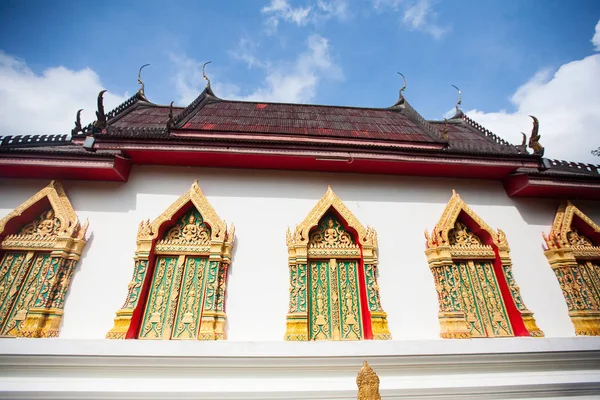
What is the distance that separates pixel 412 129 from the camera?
23.7 ft

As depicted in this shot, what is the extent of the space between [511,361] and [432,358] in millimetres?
1029

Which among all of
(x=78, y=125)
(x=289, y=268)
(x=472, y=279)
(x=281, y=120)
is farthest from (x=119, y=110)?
(x=472, y=279)

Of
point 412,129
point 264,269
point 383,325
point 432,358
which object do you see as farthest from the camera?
point 412,129

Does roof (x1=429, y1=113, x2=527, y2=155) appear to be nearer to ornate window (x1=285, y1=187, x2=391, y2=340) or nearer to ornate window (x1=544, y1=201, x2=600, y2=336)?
ornate window (x1=544, y1=201, x2=600, y2=336)

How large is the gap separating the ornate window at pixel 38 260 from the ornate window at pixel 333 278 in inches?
119

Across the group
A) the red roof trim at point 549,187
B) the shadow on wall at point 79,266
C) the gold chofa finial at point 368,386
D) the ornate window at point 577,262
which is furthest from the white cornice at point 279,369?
the red roof trim at point 549,187

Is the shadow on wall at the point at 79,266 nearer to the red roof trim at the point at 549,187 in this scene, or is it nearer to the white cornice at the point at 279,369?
the white cornice at the point at 279,369

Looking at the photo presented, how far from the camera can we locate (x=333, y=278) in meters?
4.45

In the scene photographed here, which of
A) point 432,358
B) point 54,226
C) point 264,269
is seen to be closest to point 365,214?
point 264,269

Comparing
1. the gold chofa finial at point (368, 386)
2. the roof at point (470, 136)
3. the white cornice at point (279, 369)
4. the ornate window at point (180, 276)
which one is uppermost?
the roof at point (470, 136)

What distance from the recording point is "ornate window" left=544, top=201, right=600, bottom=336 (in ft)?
14.7

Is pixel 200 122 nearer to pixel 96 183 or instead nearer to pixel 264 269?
pixel 96 183

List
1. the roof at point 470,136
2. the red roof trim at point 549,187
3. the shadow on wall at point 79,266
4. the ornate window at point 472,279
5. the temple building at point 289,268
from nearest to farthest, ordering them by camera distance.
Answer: the temple building at point 289,268, the shadow on wall at point 79,266, the ornate window at point 472,279, the red roof trim at point 549,187, the roof at point 470,136

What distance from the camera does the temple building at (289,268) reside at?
11.4 feet
